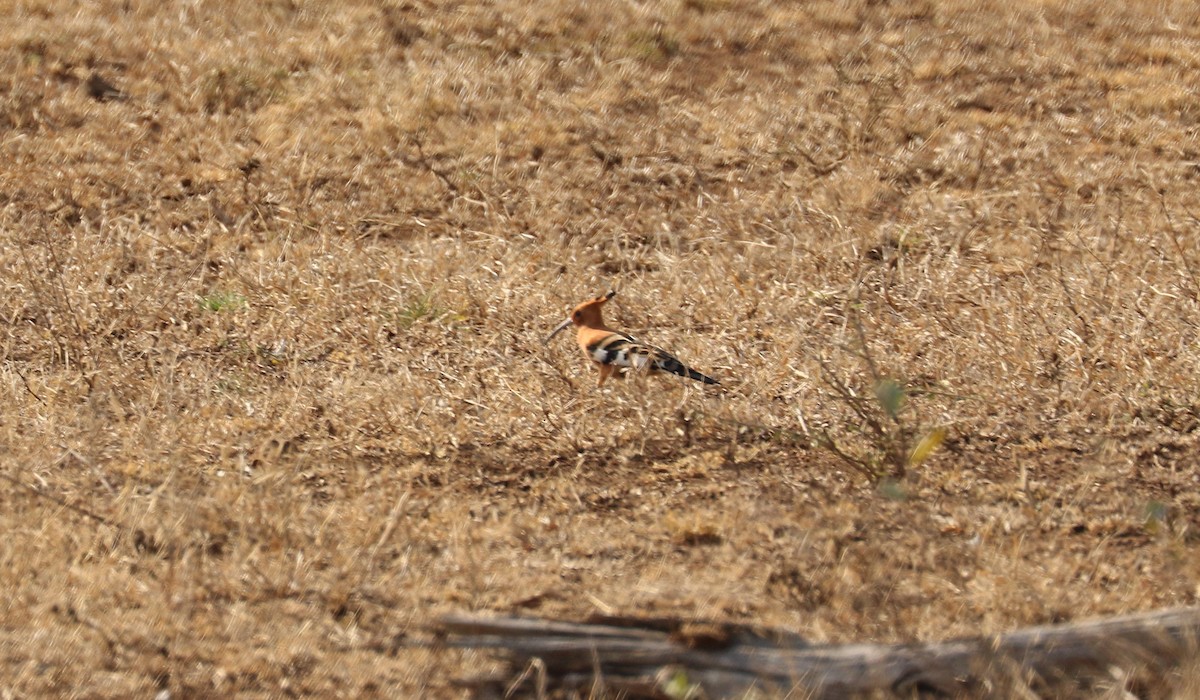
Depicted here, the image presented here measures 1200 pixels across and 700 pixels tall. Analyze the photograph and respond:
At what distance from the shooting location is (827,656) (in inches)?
123

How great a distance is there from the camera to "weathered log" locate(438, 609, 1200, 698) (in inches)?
121

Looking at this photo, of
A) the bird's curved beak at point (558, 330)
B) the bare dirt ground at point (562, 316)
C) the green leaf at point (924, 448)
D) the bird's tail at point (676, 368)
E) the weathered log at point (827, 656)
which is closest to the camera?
the weathered log at point (827, 656)

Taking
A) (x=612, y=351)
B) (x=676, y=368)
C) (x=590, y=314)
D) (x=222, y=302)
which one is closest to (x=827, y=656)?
(x=676, y=368)

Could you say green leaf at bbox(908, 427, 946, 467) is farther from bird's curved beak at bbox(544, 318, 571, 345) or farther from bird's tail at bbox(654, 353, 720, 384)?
bird's curved beak at bbox(544, 318, 571, 345)

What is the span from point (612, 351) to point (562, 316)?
91cm

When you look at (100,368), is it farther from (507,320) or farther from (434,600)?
(434,600)

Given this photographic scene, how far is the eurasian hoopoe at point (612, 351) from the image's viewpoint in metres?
4.83

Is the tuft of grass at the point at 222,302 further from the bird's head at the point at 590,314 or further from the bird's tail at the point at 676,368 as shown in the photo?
the bird's tail at the point at 676,368

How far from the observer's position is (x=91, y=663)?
3.38 meters

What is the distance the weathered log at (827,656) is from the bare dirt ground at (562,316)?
118 mm

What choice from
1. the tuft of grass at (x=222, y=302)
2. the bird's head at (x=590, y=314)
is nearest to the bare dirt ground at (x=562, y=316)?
the tuft of grass at (x=222, y=302)

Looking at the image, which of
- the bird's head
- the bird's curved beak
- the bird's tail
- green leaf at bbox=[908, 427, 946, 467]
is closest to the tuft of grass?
the bird's curved beak

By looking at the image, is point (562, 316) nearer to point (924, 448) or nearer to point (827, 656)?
point (924, 448)

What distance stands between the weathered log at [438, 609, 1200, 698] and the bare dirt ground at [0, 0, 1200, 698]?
12cm
